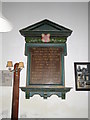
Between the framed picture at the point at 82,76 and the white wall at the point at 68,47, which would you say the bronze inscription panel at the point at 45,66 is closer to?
the white wall at the point at 68,47

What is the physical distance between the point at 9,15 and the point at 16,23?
0.19 meters

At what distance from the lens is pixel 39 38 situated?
338 cm

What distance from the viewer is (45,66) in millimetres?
3354

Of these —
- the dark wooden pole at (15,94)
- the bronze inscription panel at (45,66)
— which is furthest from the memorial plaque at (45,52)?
the dark wooden pole at (15,94)

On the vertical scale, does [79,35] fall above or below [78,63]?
above

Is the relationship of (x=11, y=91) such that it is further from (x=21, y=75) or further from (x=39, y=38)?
(x=39, y=38)

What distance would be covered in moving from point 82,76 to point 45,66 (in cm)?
63

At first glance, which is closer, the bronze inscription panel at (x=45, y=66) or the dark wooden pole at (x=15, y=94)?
the dark wooden pole at (x=15, y=94)

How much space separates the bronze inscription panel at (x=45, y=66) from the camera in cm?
332

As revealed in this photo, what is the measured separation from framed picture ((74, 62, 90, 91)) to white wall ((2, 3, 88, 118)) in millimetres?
67

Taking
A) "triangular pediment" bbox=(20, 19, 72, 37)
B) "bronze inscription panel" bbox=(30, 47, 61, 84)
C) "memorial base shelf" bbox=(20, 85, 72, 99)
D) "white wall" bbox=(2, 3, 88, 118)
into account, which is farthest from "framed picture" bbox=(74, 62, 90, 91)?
"triangular pediment" bbox=(20, 19, 72, 37)

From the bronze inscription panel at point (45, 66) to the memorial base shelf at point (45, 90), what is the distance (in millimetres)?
91

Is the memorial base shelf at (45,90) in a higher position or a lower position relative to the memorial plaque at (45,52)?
lower

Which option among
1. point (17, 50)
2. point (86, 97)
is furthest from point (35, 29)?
point (86, 97)
